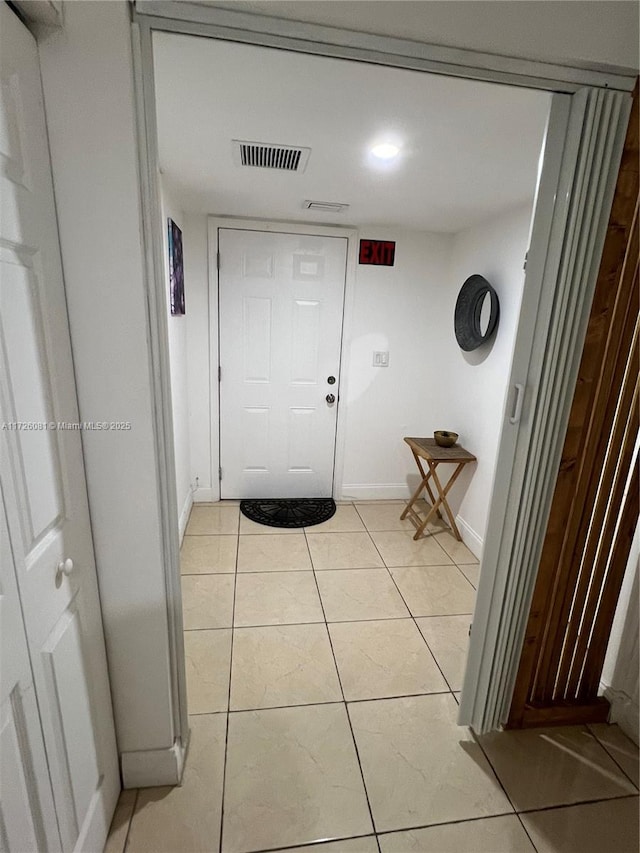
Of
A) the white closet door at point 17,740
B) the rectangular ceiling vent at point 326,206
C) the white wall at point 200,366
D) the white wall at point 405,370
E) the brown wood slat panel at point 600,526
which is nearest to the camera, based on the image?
the white closet door at point 17,740

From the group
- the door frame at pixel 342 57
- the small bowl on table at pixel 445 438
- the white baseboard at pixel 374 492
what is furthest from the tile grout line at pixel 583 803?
the white baseboard at pixel 374 492

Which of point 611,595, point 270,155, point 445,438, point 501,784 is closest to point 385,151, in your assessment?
point 270,155

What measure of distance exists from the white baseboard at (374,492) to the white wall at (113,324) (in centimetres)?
230

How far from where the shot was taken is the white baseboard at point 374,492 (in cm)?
345

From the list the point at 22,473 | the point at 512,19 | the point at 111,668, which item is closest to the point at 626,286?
the point at 512,19

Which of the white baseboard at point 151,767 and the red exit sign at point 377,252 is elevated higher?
the red exit sign at point 377,252

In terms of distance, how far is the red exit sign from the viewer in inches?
117

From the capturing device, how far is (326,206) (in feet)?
8.19

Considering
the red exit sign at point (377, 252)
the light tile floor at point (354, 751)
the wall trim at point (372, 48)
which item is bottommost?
the light tile floor at point (354, 751)

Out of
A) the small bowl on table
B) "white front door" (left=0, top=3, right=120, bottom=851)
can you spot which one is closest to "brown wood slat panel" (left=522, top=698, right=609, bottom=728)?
"white front door" (left=0, top=3, right=120, bottom=851)

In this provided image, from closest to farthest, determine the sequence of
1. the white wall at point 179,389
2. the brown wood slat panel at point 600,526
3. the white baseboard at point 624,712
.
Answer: the brown wood slat panel at point 600,526 < the white baseboard at point 624,712 < the white wall at point 179,389

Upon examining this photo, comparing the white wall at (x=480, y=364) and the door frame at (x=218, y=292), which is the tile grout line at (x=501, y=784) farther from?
the door frame at (x=218, y=292)

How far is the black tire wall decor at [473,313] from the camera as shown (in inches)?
99.0

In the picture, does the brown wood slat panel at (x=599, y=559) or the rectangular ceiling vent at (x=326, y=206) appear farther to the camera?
the rectangular ceiling vent at (x=326, y=206)
